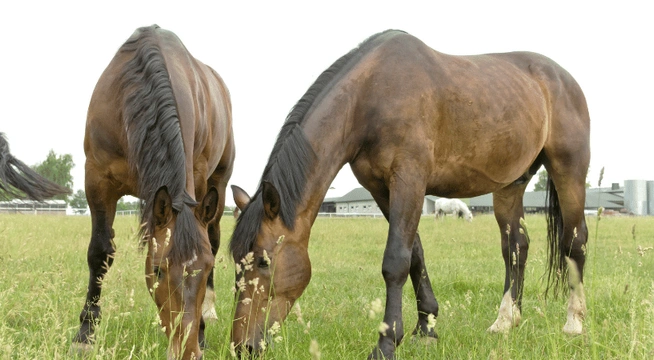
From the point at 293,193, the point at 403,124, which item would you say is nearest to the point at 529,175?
the point at 403,124

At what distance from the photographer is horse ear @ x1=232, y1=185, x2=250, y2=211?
13.4 feet

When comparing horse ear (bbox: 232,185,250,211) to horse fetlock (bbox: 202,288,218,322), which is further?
horse fetlock (bbox: 202,288,218,322)

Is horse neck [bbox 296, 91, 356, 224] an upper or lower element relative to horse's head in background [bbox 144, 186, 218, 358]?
upper

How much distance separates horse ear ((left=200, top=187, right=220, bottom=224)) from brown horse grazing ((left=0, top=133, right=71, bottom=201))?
10.3 ft

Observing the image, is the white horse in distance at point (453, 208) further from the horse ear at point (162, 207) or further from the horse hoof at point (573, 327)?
the horse ear at point (162, 207)

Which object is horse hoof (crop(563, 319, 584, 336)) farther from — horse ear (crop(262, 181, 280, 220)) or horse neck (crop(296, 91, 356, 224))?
horse ear (crop(262, 181, 280, 220))

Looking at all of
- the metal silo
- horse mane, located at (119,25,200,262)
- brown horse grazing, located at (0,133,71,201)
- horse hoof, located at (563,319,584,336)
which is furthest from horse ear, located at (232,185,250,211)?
the metal silo

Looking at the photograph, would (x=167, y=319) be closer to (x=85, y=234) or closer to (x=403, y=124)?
(x=403, y=124)

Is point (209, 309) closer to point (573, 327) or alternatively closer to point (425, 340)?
point (425, 340)

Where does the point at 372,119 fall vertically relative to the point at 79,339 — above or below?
above

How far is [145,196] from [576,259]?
4.19 meters

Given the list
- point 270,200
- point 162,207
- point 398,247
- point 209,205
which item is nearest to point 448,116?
point 398,247

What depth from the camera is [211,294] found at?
550 centimetres

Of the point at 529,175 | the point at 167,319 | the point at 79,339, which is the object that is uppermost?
the point at 529,175
